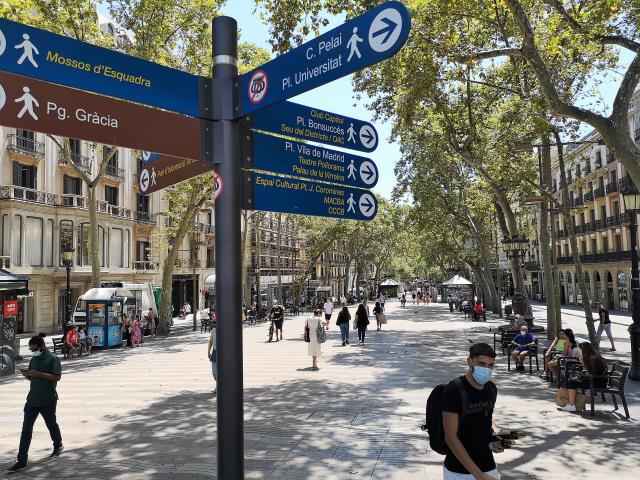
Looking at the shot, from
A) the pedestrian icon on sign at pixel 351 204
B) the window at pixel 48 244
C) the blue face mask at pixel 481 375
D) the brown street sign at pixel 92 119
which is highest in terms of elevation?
the window at pixel 48 244

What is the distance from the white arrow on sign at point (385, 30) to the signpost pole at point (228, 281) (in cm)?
100

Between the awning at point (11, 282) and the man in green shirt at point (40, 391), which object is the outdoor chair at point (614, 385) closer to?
the man in green shirt at point (40, 391)

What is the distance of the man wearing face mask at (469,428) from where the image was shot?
3.20 meters

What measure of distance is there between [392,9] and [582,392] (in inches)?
327

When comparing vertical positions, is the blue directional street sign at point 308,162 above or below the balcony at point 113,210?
below

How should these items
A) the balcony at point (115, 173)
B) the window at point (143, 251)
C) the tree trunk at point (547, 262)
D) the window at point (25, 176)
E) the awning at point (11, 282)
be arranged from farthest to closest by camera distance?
the window at point (143, 251) < the balcony at point (115, 173) < the window at point (25, 176) < the tree trunk at point (547, 262) < the awning at point (11, 282)

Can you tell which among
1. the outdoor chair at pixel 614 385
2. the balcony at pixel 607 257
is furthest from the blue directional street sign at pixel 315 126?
Answer: the balcony at pixel 607 257

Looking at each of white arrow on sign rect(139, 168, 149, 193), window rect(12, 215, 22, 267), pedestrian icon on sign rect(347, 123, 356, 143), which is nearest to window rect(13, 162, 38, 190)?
window rect(12, 215, 22, 267)

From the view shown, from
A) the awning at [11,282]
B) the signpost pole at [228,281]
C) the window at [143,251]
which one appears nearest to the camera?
the signpost pole at [228,281]

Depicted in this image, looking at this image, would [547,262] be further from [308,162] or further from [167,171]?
[167,171]

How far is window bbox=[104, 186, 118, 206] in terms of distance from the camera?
3476 cm

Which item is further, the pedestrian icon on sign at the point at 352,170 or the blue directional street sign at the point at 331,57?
the pedestrian icon on sign at the point at 352,170

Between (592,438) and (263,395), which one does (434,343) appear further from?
(592,438)

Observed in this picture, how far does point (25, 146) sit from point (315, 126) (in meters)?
29.2
